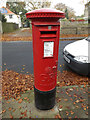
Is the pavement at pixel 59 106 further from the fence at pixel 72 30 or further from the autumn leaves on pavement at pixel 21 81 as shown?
the fence at pixel 72 30

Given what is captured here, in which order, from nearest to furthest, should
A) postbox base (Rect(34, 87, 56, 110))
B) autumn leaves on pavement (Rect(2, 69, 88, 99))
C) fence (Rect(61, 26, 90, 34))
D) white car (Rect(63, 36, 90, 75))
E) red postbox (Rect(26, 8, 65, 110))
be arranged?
red postbox (Rect(26, 8, 65, 110)), postbox base (Rect(34, 87, 56, 110)), autumn leaves on pavement (Rect(2, 69, 88, 99)), white car (Rect(63, 36, 90, 75)), fence (Rect(61, 26, 90, 34))

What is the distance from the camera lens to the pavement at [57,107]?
235cm

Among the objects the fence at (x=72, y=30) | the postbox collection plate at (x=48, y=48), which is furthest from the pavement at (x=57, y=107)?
the fence at (x=72, y=30)

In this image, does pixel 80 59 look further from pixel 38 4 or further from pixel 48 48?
pixel 38 4

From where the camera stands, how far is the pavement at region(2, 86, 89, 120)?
235 cm

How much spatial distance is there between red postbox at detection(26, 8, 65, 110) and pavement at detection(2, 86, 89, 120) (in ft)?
0.69

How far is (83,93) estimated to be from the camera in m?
3.00

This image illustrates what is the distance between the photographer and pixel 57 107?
256cm

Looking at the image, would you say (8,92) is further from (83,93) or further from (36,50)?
(83,93)

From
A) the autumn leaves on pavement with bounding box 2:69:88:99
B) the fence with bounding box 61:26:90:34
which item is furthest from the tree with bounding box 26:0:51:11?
the autumn leaves on pavement with bounding box 2:69:88:99

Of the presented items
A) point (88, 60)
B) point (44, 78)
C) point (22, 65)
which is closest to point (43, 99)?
point (44, 78)

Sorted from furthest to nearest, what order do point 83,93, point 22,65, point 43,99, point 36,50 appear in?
point 22,65, point 83,93, point 43,99, point 36,50

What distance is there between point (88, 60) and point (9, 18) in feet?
134

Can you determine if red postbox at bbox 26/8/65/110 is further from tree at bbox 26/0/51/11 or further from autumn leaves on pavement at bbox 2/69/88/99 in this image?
tree at bbox 26/0/51/11
